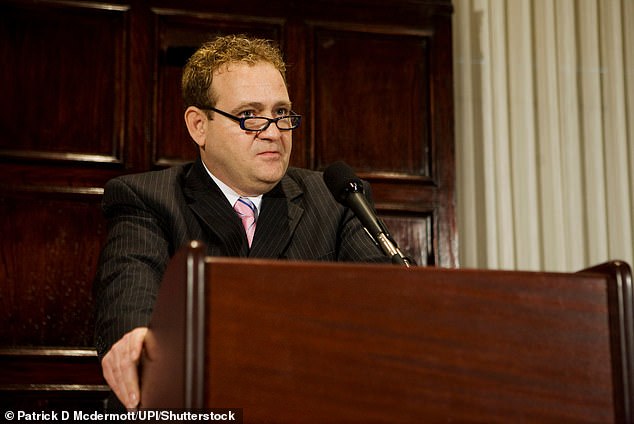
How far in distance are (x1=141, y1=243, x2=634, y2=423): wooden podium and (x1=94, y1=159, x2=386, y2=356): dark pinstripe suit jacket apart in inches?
28.0

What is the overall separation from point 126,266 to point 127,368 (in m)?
0.50

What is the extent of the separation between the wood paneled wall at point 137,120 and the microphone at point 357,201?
130 centimetres

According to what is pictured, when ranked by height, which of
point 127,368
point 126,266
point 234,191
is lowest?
point 127,368

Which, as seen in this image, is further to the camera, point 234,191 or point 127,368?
point 234,191

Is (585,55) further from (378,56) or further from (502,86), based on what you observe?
(378,56)

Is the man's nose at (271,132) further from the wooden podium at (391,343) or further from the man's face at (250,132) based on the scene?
the wooden podium at (391,343)

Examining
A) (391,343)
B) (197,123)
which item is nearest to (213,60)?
(197,123)

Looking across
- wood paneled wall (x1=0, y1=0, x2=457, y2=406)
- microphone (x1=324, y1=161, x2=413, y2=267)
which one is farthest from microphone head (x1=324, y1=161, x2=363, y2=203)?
wood paneled wall (x1=0, y1=0, x2=457, y2=406)

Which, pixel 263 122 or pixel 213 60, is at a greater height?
pixel 213 60

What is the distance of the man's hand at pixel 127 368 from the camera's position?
1.66 meters

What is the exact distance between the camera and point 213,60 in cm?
262

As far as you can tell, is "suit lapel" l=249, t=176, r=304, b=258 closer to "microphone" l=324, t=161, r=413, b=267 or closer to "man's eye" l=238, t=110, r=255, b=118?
"man's eye" l=238, t=110, r=255, b=118

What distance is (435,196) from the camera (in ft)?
11.5

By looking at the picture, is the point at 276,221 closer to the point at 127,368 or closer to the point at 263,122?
the point at 263,122
